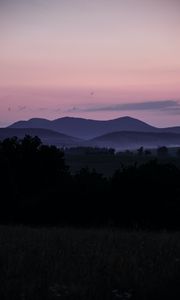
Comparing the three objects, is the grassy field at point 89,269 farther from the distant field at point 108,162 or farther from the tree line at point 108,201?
the distant field at point 108,162

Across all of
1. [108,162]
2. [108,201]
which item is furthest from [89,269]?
[108,162]

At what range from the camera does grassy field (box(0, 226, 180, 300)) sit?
22.1ft

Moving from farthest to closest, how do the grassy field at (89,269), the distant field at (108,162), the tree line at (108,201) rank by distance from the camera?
the distant field at (108,162)
the tree line at (108,201)
the grassy field at (89,269)

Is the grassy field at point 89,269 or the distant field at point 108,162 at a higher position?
the grassy field at point 89,269

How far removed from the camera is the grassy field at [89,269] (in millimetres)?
6730

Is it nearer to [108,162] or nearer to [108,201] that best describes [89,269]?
[108,201]

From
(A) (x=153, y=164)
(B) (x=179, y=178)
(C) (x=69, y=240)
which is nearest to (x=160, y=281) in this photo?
(C) (x=69, y=240)

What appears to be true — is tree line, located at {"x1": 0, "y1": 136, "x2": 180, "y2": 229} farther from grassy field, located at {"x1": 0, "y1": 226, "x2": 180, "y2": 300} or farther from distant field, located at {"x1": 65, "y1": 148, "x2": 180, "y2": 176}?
distant field, located at {"x1": 65, "y1": 148, "x2": 180, "y2": 176}

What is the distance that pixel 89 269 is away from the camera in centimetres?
772

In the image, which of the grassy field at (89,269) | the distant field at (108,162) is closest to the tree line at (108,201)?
the grassy field at (89,269)

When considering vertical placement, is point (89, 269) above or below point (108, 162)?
above

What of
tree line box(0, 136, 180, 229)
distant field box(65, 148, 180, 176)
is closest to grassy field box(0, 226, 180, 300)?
tree line box(0, 136, 180, 229)

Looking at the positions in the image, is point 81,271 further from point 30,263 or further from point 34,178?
point 34,178

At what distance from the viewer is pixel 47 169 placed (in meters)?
36.5
